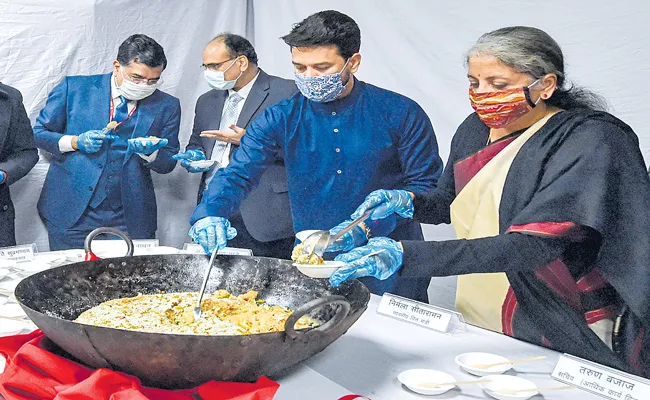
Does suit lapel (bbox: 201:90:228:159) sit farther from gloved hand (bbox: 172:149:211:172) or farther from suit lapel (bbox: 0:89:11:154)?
suit lapel (bbox: 0:89:11:154)

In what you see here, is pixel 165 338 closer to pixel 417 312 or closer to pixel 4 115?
pixel 417 312

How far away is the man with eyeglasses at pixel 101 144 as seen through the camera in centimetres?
341

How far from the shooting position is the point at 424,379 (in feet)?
4.27

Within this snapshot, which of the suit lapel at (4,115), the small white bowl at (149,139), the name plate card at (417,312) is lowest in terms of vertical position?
the name plate card at (417,312)

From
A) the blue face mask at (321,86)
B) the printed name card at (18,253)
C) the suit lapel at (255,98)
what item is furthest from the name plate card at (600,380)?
the suit lapel at (255,98)

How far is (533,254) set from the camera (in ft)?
5.49

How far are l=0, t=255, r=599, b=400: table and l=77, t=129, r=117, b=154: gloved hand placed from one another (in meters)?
2.14

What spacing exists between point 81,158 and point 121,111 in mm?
324

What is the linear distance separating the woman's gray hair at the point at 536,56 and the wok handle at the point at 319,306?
103cm

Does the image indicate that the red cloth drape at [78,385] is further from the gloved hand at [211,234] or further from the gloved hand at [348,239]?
the gloved hand at [348,239]

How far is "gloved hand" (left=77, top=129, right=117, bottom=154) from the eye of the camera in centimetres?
336

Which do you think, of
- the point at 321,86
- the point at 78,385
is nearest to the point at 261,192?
the point at 321,86

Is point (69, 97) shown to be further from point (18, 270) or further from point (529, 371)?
point (529, 371)

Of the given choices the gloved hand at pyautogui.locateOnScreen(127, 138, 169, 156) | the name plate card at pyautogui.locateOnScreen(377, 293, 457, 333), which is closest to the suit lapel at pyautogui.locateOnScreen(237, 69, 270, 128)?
the gloved hand at pyautogui.locateOnScreen(127, 138, 169, 156)
